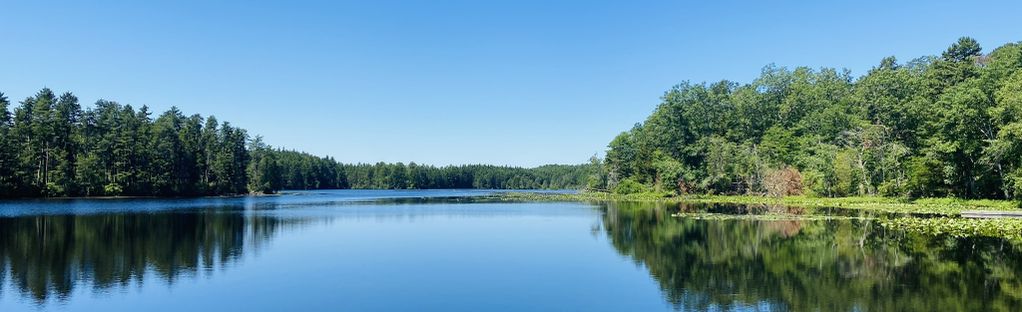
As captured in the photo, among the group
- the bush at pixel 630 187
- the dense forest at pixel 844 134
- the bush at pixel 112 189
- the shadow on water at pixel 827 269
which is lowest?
the shadow on water at pixel 827 269

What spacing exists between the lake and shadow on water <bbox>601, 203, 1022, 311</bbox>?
56 mm

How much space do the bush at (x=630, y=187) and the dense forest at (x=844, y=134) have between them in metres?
0.22

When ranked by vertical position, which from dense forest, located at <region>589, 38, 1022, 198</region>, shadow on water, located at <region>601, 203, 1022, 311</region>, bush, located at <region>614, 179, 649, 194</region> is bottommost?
shadow on water, located at <region>601, 203, 1022, 311</region>

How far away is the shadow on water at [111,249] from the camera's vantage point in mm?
17438

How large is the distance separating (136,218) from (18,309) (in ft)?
105

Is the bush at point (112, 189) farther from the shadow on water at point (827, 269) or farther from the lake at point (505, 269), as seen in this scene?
the shadow on water at point (827, 269)

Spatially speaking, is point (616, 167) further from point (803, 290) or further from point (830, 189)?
point (803, 290)

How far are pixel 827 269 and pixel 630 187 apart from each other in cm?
7888

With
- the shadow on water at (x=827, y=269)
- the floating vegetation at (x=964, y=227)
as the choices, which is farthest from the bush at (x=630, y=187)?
the shadow on water at (x=827, y=269)

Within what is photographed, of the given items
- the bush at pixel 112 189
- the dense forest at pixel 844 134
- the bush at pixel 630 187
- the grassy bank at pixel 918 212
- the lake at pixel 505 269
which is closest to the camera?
the lake at pixel 505 269

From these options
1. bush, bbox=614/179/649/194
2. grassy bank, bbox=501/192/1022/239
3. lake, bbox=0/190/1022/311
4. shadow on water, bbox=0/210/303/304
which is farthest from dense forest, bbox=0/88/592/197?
grassy bank, bbox=501/192/1022/239

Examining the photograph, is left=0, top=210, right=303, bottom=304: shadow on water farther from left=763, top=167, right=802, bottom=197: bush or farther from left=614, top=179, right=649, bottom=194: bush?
left=614, top=179, right=649, bottom=194: bush

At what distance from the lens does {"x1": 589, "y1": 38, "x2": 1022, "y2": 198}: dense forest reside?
45.8 metres

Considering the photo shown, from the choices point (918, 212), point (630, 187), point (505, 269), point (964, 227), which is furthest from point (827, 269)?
point (630, 187)
